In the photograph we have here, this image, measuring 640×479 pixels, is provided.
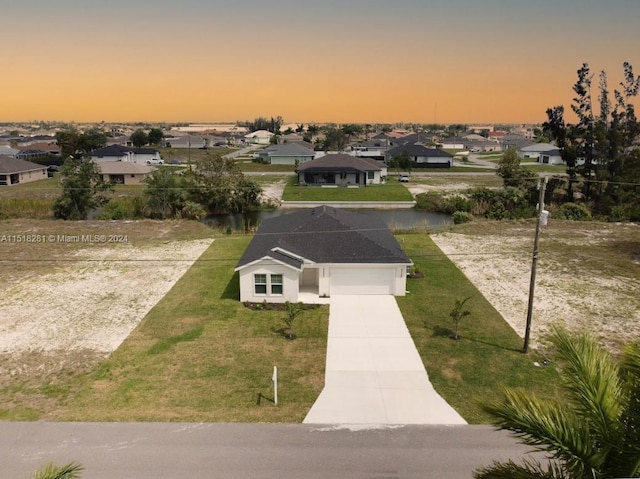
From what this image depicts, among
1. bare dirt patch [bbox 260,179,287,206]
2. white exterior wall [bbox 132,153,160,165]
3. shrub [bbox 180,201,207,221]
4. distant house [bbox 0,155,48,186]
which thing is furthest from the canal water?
white exterior wall [bbox 132,153,160,165]

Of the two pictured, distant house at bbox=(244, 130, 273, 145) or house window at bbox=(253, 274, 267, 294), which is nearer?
house window at bbox=(253, 274, 267, 294)

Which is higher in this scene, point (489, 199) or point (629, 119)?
point (629, 119)

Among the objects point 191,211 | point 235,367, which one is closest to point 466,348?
point 235,367

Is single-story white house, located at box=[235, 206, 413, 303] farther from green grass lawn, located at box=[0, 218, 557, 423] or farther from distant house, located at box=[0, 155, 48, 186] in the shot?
distant house, located at box=[0, 155, 48, 186]

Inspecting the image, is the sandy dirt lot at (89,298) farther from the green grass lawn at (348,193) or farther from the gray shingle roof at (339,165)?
the gray shingle roof at (339,165)

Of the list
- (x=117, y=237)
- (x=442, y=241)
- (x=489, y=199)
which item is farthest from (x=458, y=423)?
(x=489, y=199)

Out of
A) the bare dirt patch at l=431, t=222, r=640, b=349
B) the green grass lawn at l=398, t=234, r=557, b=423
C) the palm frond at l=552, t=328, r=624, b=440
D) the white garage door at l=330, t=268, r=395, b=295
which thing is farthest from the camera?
Result: the white garage door at l=330, t=268, r=395, b=295

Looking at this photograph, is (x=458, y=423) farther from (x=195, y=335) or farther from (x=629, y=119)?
(x=629, y=119)
